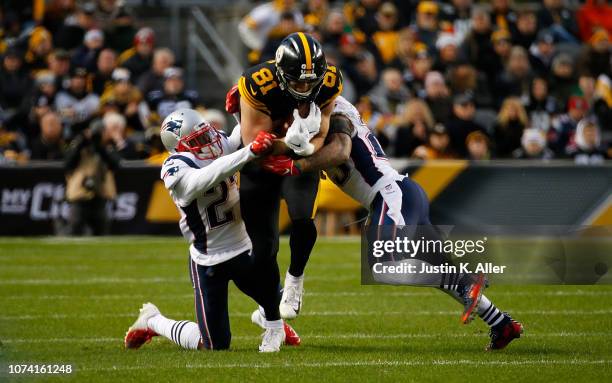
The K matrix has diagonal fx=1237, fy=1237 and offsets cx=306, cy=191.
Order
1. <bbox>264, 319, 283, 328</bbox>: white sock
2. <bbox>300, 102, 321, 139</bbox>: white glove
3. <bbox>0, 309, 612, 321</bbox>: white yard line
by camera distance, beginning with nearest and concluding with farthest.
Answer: <bbox>300, 102, 321, 139</bbox>: white glove < <bbox>264, 319, 283, 328</bbox>: white sock < <bbox>0, 309, 612, 321</bbox>: white yard line

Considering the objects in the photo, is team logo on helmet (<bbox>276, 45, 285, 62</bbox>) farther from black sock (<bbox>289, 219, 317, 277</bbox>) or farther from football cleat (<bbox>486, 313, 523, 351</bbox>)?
football cleat (<bbox>486, 313, 523, 351</bbox>)

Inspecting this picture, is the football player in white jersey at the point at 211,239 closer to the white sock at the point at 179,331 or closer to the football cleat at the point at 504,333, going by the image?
the white sock at the point at 179,331

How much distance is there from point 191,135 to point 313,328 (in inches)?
72.3

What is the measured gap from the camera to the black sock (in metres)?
7.55

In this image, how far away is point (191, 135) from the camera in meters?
6.73

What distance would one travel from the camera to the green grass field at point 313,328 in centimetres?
619

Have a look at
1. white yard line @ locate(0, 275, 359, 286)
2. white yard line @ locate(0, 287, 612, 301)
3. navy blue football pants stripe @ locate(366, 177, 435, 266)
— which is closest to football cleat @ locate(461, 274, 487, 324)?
navy blue football pants stripe @ locate(366, 177, 435, 266)

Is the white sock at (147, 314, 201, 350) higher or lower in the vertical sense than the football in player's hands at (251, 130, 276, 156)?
lower

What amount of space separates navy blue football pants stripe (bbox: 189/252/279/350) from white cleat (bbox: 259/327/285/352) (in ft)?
0.66

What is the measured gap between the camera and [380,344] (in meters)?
7.20

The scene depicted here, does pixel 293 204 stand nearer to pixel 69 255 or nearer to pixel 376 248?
pixel 376 248

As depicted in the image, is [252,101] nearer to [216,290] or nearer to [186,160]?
[186,160]

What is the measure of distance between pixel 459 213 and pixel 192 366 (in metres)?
7.48

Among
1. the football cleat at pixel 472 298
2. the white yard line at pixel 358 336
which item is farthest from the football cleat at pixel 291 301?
the football cleat at pixel 472 298
